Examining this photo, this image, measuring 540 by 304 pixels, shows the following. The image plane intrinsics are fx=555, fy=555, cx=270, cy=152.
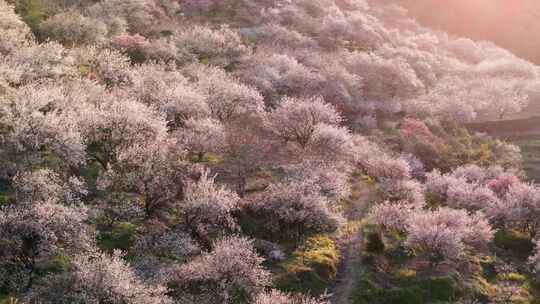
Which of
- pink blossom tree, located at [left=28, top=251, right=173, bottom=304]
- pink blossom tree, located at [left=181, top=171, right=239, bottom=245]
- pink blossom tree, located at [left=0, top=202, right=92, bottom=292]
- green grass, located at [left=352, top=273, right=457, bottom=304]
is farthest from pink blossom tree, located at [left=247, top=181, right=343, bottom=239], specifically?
pink blossom tree, located at [left=0, top=202, right=92, bottom=292]

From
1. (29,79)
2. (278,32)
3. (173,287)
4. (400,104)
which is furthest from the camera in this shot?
(278,32)

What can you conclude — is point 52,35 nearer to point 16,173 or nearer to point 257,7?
point 16,173

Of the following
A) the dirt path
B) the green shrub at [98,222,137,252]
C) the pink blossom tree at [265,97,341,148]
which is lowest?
the green shrub at [98,222,137,252]

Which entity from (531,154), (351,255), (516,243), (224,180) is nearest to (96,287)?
(224,180)

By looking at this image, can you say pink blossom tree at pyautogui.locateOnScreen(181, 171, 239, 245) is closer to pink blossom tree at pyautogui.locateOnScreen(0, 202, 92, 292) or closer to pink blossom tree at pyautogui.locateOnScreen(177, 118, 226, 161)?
pink blossom tree at pyautogui.locateOnScreen(177, 118, 226, 161)

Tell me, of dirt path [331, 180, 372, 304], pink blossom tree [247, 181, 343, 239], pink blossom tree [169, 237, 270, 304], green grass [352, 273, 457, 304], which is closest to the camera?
pink blossom tree [169, 237, 270, 304]

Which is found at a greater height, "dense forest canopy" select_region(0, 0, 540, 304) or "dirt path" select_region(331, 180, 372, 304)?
"dense forest canopy" select_region(0, 0, 540, 304)

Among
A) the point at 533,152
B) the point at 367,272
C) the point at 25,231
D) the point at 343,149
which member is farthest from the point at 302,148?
the point at 533,152
